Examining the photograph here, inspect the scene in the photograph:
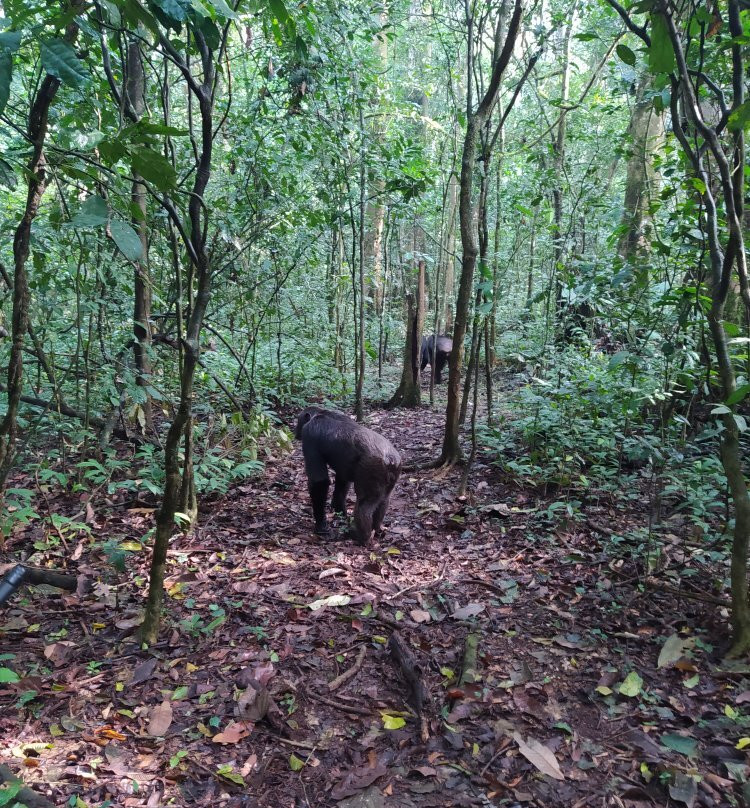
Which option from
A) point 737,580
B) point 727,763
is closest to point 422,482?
point 737,580

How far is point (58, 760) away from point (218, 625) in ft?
4.24

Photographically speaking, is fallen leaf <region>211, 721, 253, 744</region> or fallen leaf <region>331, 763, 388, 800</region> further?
fallen leaf <region>211, 721, 253, 744</region>

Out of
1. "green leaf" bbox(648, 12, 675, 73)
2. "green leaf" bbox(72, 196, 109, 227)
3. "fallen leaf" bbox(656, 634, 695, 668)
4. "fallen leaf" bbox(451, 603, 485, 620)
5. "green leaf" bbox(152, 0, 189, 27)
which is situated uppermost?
"green leaf" bbox(648, 12, 675, 73)

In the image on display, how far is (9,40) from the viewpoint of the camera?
1.55m

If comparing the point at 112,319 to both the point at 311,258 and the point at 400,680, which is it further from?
the point at 400,680

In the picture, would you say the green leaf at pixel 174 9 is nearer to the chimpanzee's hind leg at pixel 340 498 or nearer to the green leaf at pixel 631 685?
the green leaf at pixel 631 685

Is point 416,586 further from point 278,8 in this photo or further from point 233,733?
point 278,8

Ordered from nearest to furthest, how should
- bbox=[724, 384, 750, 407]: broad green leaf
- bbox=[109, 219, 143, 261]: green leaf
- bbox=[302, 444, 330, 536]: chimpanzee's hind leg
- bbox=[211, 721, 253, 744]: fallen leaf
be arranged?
bbox=[109, 219, 143, 261]: green leaf
bbox=[724, 384, 750, 407]: broad green leaf
bbox=[211, 721, 253, 744]: fallen leaf
bbox=[302, 444, 330, 536]: chimpanzee's hind leg

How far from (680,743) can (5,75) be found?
3.98 metres

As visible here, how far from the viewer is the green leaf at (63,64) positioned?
1.84 metres

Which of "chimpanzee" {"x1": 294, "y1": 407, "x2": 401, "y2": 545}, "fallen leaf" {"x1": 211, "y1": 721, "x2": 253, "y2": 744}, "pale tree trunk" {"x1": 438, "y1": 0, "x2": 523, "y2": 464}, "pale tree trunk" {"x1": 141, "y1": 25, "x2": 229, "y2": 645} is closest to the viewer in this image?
"fallen leaf" {"x1": 211, "y1": 721, "x2": 253, "y2": 744}

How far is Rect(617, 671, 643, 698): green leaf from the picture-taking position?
10.7ft

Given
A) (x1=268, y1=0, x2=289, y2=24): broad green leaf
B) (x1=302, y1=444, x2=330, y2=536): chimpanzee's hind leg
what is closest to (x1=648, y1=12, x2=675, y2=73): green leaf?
(x1=268, y1=0, x2=289, y2=24): broad green leaf

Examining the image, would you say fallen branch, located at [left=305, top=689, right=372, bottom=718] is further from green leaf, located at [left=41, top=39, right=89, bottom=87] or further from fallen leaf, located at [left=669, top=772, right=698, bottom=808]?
green leaf, located at [left=41, top=39, right=89, bottom=87]
